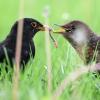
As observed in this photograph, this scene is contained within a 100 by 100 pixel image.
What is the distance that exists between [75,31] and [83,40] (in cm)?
36

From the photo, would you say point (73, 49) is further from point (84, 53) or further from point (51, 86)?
point (51, 86)

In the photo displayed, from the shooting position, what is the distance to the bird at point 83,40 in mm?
8862

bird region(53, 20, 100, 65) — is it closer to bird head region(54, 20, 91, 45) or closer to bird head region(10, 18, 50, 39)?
bird head region(54, 20, 91, 45)

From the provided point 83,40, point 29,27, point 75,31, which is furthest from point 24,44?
point 75,31

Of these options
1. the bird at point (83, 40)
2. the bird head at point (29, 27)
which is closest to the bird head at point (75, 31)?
the bird at point (83, 40)

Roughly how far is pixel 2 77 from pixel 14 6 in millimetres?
8076

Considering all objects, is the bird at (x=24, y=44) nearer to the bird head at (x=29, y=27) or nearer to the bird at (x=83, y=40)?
the bird head at (x=29, y=27)

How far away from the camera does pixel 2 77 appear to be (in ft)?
25.8

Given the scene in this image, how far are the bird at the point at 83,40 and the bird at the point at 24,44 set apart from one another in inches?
21.2

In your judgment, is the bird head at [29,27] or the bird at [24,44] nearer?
the bird at [24,44]

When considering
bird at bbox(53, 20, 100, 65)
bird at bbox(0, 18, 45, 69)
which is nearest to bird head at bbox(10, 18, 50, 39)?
bird at bbox(0, 18, 45, 69)

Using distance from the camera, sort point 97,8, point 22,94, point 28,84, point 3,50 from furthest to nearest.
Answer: point 97,8, point 3,50, point 28,84, point 22,94

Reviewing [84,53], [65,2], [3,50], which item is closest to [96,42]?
[84,53]

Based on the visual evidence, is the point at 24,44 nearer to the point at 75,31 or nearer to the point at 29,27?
the point at 29,27
